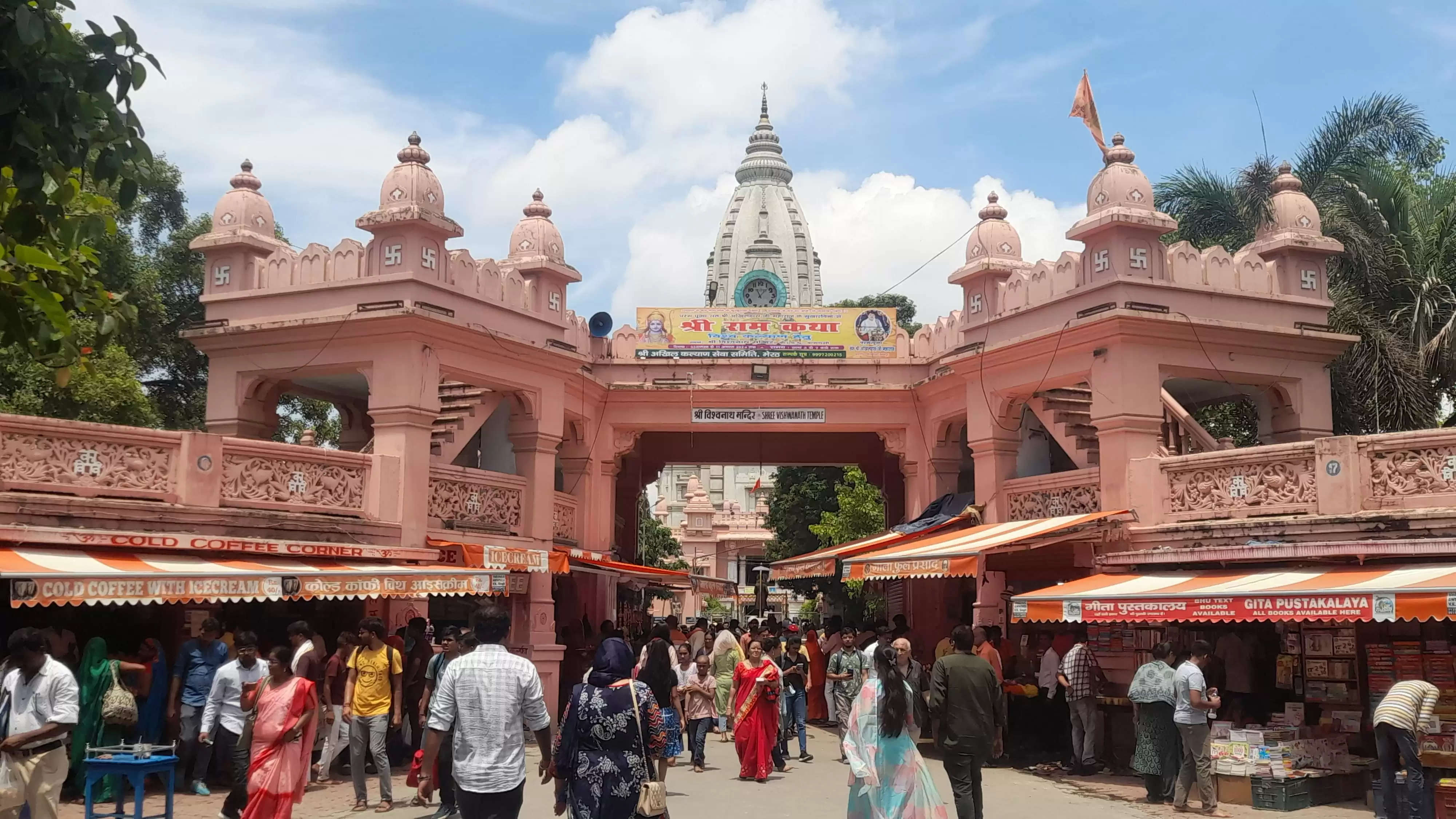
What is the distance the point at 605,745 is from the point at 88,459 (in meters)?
7.39

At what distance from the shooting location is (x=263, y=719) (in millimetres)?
7961

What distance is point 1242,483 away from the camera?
500 inches

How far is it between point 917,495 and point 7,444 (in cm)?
1190

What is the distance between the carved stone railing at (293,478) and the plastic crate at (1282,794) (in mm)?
9358

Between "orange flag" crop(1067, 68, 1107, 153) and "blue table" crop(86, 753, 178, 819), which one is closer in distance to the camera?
"blue table" crop(86, 753, 178, 819)

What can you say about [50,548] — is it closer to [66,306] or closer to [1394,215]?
[66,306]

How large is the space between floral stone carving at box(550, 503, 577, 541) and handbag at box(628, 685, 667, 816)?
10802 mm

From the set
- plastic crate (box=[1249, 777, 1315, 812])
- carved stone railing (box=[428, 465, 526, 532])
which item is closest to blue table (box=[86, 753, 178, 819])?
carved stone railing (box=[428, 465, 526, 532])

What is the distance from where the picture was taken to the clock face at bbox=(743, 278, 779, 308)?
49469mm

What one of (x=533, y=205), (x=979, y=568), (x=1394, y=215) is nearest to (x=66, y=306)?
(x=979, y=568)

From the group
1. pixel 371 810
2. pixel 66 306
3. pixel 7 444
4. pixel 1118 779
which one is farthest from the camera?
pixel 1118 779

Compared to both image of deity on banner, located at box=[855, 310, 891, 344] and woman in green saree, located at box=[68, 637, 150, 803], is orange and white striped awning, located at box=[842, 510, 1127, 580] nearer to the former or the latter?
image of deity on banner, located at box=[855, 310, 891, 344]

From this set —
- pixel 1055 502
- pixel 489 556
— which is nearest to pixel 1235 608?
pixel 1055 502

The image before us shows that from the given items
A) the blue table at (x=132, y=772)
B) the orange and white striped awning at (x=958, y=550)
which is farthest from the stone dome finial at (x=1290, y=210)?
the blue table at (x=132, y=772)
